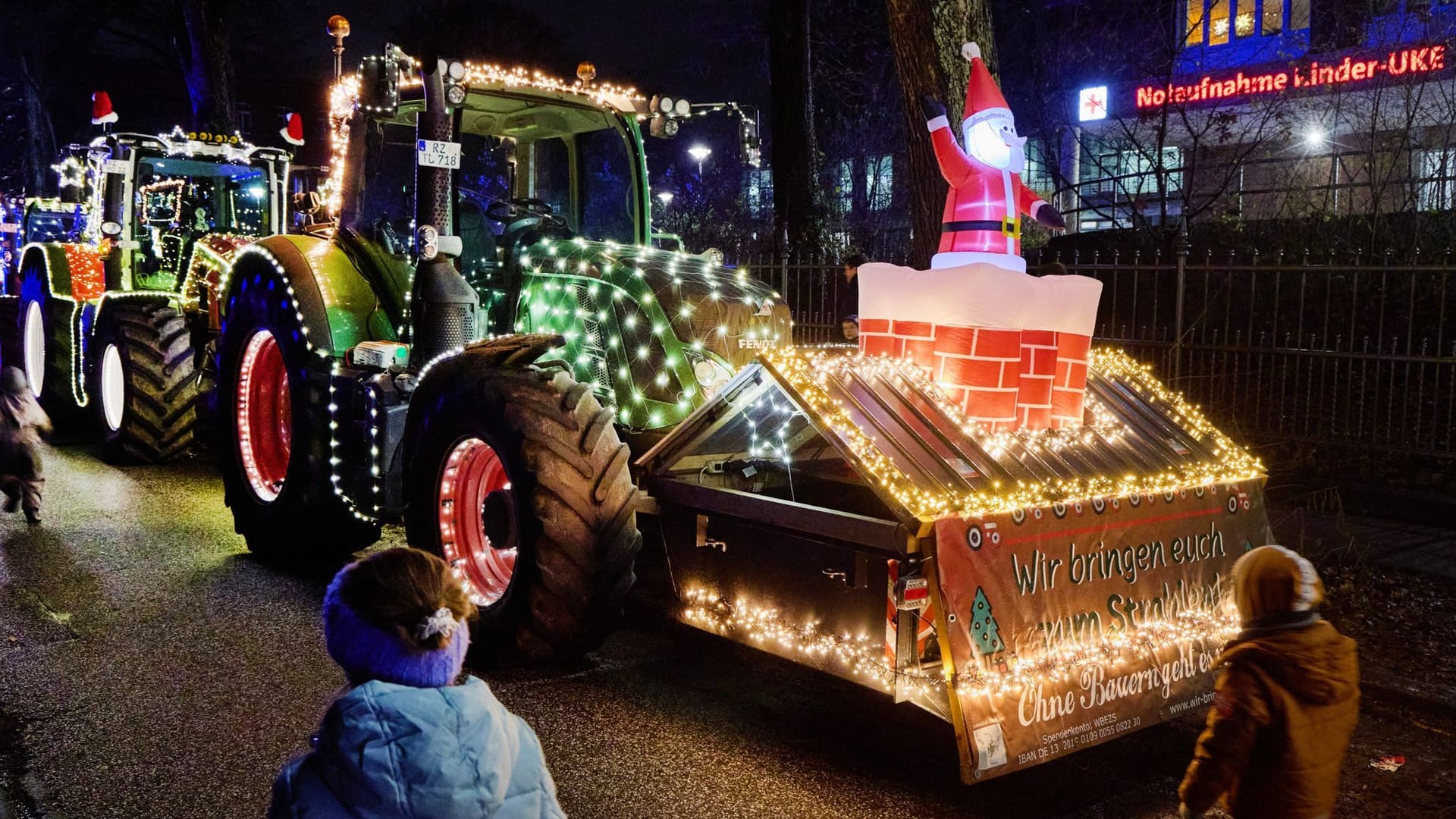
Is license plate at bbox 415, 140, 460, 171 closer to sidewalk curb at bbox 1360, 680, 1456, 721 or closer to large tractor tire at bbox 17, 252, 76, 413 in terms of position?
sidewalk curb at bbox 1360, 680, 1456, 721

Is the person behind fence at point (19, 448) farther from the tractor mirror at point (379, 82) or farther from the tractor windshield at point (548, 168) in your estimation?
the tractor mirror at point (379, 82)

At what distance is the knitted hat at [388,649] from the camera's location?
2.29 m

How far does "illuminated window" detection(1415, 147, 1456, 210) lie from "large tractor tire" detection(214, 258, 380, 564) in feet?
30.0

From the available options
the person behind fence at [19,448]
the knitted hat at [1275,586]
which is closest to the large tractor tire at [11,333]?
the person behind fence at [19,448]

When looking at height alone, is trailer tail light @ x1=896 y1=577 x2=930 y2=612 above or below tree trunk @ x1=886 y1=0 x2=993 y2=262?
below

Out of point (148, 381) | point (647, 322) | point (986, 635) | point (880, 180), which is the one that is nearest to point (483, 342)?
point (647, 322)

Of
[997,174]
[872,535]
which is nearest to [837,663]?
[872,535]

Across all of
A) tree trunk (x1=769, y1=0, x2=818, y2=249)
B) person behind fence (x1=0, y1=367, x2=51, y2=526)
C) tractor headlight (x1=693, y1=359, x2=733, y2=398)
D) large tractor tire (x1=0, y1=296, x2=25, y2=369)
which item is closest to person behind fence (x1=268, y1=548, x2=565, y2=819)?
tractor headlight (x1=693, y1=359, x2=733, y2=398)

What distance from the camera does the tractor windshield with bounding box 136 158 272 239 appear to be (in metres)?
12.3

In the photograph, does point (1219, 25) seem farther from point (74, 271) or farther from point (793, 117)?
point (74, 271)

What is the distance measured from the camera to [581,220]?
783 centimetres

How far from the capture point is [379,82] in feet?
20.0

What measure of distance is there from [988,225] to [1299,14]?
730 inches

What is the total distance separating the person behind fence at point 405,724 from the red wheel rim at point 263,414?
20.7 ft
